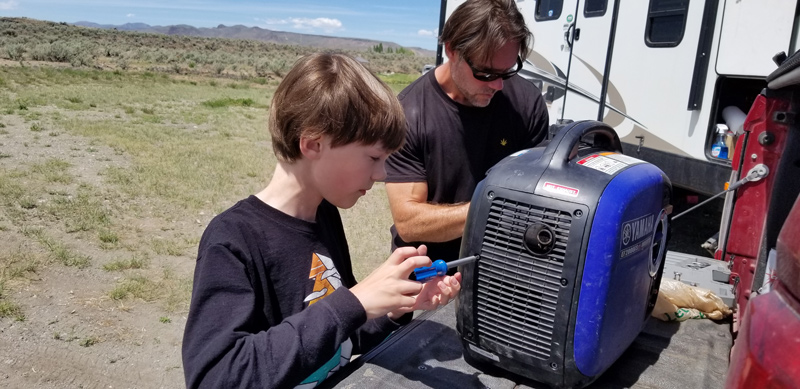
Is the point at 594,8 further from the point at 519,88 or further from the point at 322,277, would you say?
the point at 322,277

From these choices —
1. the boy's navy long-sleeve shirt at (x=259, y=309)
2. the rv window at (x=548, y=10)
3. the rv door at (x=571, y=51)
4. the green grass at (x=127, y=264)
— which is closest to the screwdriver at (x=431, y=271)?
the boy's navy long-sleeve shirt at (x=259, y=309)

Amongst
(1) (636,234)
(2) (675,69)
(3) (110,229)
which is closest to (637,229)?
(1) (636,234)

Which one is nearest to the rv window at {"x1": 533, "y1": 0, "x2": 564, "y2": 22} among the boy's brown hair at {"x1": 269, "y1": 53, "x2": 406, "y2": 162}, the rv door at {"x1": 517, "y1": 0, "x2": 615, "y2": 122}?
the rv door at {"x1": 517, "y1": 0, "x2": 615, "y2": 122}

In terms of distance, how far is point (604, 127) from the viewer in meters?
1.61

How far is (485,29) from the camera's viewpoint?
2002mm

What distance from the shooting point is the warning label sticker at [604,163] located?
137 cm

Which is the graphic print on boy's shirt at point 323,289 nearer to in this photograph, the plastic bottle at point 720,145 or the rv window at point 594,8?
the plastic bottle at point 720,145

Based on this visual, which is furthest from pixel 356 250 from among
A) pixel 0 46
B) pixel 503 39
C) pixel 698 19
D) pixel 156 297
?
pixel 0 46

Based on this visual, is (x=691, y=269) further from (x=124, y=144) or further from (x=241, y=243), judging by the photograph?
(x=124, y=144)

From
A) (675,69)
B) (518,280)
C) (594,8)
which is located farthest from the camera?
(594,8)

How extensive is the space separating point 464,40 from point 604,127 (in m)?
0.66

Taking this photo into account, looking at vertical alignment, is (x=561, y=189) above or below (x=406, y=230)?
above

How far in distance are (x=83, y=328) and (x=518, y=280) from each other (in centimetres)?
346

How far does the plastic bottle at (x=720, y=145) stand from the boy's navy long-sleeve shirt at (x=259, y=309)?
12.7 feet
